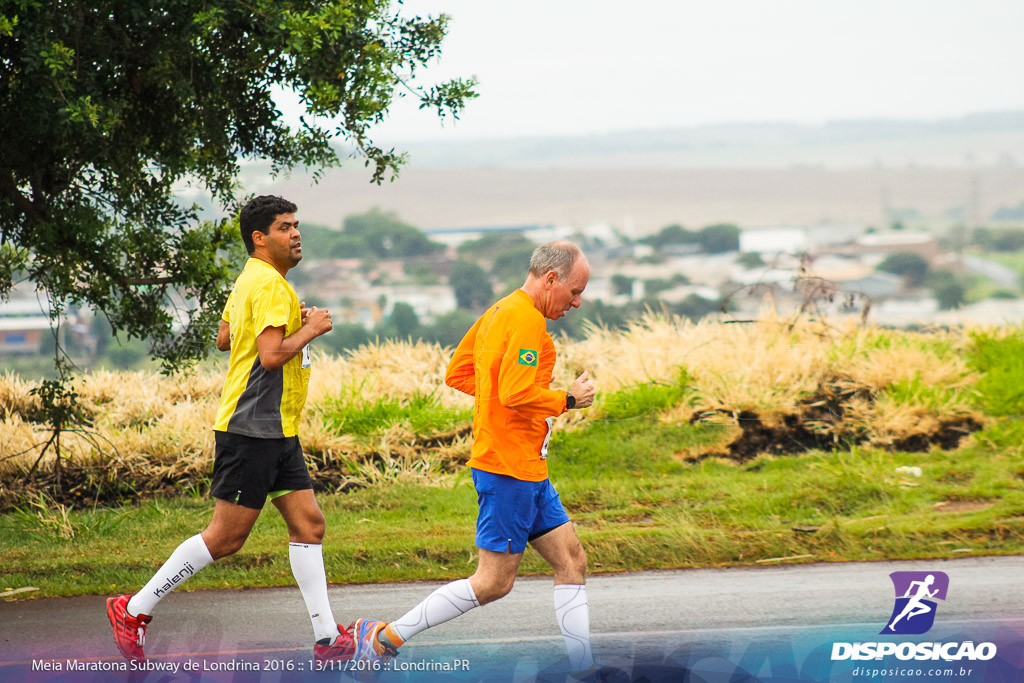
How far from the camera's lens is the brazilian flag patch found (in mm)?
4180

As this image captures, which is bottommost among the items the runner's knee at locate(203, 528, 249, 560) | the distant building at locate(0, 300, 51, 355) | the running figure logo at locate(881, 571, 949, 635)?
the running figure logo at locate(881, 571, 949, 635)

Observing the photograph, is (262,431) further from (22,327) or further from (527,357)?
(22,327)

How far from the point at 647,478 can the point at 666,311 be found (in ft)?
16.8

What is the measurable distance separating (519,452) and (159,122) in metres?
4.74

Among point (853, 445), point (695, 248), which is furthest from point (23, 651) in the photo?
point (695, 248)

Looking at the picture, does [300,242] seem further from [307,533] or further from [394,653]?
[394,653]

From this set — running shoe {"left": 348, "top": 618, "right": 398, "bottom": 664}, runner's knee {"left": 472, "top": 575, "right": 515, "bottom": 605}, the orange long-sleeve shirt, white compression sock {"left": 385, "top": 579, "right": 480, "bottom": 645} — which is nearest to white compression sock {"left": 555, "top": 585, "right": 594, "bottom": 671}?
runner's knee {"left": 472, "top": 575, "right": 515, "bottom": 605}

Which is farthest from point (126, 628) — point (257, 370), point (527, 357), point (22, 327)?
point (22, 327)

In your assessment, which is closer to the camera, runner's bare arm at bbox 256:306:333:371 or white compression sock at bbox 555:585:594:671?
white compression sock at bbox 555:585:594:671

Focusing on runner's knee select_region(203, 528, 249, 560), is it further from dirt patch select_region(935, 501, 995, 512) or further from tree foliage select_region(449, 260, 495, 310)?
tree foliage select_region(449, 260, 495, 310)

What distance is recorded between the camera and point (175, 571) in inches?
189

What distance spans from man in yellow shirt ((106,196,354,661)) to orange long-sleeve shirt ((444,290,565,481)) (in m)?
0.90

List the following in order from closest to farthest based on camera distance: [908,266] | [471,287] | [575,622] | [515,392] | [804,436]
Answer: [515,392]
[575,622]
[804,436]
[471,287]
[908,266]

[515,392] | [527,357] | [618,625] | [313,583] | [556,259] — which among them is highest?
[556,259]
